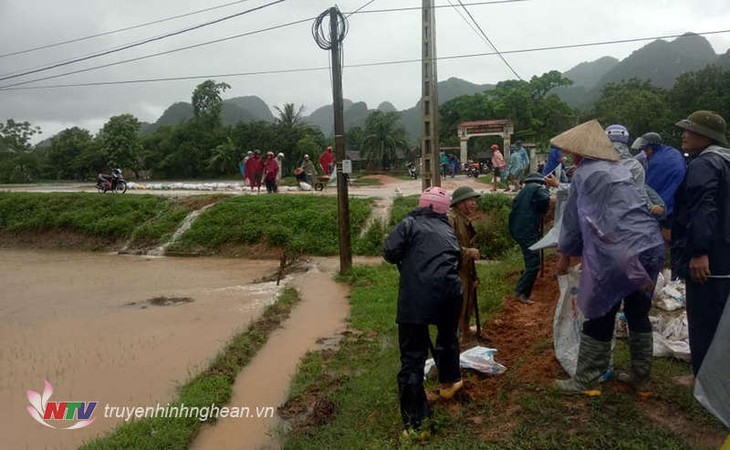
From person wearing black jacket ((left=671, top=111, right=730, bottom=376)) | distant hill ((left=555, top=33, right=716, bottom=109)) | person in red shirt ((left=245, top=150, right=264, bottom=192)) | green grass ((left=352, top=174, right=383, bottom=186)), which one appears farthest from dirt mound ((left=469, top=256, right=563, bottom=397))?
distant hill ((left=555, top=33, right=716, bottom=109))

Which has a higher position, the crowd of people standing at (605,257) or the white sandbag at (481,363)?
the crowd of people standing at (605,257)

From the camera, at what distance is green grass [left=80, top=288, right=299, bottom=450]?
4059 millimetres

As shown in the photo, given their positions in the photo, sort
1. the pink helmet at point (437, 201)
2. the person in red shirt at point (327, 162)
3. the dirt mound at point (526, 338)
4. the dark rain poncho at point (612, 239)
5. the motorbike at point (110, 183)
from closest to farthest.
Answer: the dark rain poncho at point (612, 239) < the pink helmet at point (437, 201) < the dirt mound at point (526, 338) < the person in red shirt at point (327, 162) < the motorbike at point (110, 183)

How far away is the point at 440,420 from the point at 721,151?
2453 millimetres

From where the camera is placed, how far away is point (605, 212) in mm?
3125

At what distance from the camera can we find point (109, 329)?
7691 mm

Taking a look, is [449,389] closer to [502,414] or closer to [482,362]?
[502,414]

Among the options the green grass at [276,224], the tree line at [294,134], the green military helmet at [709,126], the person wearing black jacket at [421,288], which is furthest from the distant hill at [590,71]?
the person wearing black jacket at [421,288]

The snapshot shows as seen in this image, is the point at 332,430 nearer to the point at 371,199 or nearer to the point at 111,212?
the point at 371,199

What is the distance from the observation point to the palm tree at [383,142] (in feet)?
131

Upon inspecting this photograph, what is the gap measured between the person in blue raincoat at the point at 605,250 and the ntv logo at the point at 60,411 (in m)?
4.08

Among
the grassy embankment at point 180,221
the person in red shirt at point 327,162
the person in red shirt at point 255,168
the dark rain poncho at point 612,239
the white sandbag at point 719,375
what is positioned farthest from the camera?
the person in red shirt at point 327,162

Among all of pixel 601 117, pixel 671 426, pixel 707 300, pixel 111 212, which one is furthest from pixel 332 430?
pixel 601 117

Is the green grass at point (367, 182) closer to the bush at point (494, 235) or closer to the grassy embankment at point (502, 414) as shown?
the bush at point (494, 235)
